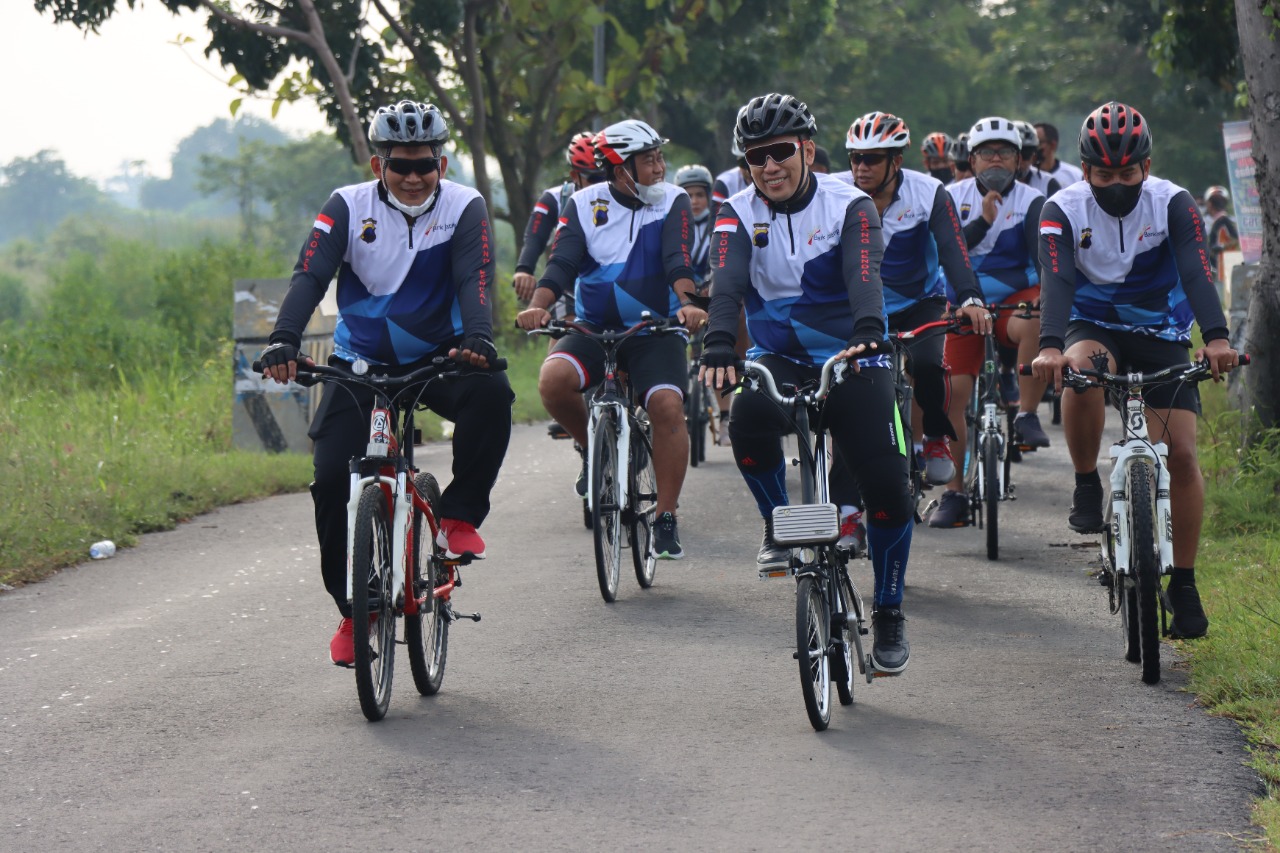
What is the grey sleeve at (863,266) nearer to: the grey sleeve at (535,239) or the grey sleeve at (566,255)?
the grey sleeve at (566,255)

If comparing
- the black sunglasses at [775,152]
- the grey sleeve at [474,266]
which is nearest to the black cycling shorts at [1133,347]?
the black sunglasses at [775,152]

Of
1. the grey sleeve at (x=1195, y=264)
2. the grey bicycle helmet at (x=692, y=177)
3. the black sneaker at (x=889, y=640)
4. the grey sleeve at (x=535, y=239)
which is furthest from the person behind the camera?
the grey bicycle helmet at (x=692, y=177)

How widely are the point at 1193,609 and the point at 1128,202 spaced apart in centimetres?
157

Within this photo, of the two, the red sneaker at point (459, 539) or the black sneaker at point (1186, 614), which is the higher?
the red sneaker at point (459, 539)

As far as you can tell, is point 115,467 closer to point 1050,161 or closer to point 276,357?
point 276,357

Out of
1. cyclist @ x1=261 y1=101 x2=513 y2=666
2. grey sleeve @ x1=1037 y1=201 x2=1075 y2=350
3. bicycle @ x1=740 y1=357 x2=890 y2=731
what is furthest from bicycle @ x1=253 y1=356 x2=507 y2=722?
grey sleeve @ x1=1037 y1=201 x2=1075 y2=350

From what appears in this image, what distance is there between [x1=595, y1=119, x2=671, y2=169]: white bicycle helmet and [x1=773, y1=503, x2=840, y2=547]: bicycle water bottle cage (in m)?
3.78

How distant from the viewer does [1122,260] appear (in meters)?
7.28

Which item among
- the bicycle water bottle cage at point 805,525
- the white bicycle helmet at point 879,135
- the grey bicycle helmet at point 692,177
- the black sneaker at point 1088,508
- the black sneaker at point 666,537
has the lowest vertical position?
the black sneaker at point 666,537

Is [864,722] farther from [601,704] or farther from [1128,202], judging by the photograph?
[1128,202]

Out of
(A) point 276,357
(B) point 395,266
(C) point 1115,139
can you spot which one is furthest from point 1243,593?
(A) point 276,357

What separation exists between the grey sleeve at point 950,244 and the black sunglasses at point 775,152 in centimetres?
224

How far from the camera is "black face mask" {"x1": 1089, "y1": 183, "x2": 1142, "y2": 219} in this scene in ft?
23.7

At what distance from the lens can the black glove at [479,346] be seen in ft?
20.6
